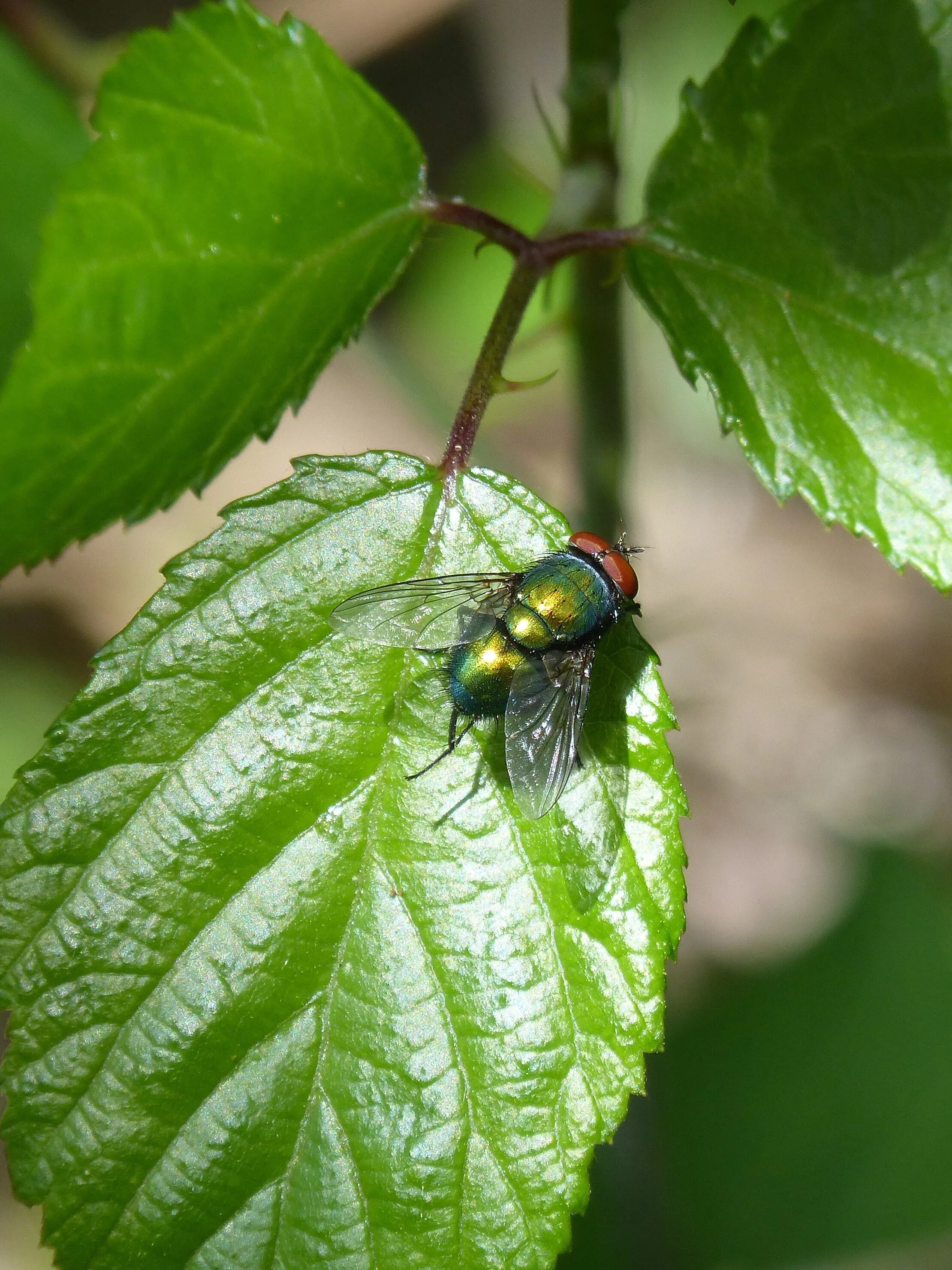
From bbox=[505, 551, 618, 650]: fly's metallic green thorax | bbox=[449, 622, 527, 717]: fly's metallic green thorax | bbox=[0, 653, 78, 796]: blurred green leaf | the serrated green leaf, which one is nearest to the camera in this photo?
bbox=[449, 622, 527, 717]: fly's metallic green thorax

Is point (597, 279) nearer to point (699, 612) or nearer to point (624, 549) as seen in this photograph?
point (624, 549)

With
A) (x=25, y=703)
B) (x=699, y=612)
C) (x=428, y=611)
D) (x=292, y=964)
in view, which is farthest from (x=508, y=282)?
(x=699, y=612)

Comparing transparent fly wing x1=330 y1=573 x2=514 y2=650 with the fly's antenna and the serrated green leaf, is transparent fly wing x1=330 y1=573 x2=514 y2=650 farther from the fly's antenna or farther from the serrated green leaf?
the serrated green leaf

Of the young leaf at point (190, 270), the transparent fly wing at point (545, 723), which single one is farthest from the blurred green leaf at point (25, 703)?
the young leaf at point (190, 270)

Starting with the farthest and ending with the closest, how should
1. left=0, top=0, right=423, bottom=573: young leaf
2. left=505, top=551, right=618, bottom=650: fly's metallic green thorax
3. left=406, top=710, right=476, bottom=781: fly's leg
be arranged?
left=505, top=551, right=618, bottom=650: fly's metallic green thorax
left=406, top=710, right=476, bottom=781: fly's leg
left=0, top=0, right=423, bottom=573: young leaf

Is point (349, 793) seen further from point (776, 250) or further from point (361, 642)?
point (776, 250)

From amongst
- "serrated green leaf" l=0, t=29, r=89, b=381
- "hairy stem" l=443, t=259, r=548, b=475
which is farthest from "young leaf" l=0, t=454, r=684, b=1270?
"serrated green leaf" l=0, t=29, r=89, b=381

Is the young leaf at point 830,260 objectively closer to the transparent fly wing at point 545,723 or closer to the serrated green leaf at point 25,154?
the transparent fly wing at point 545,723
